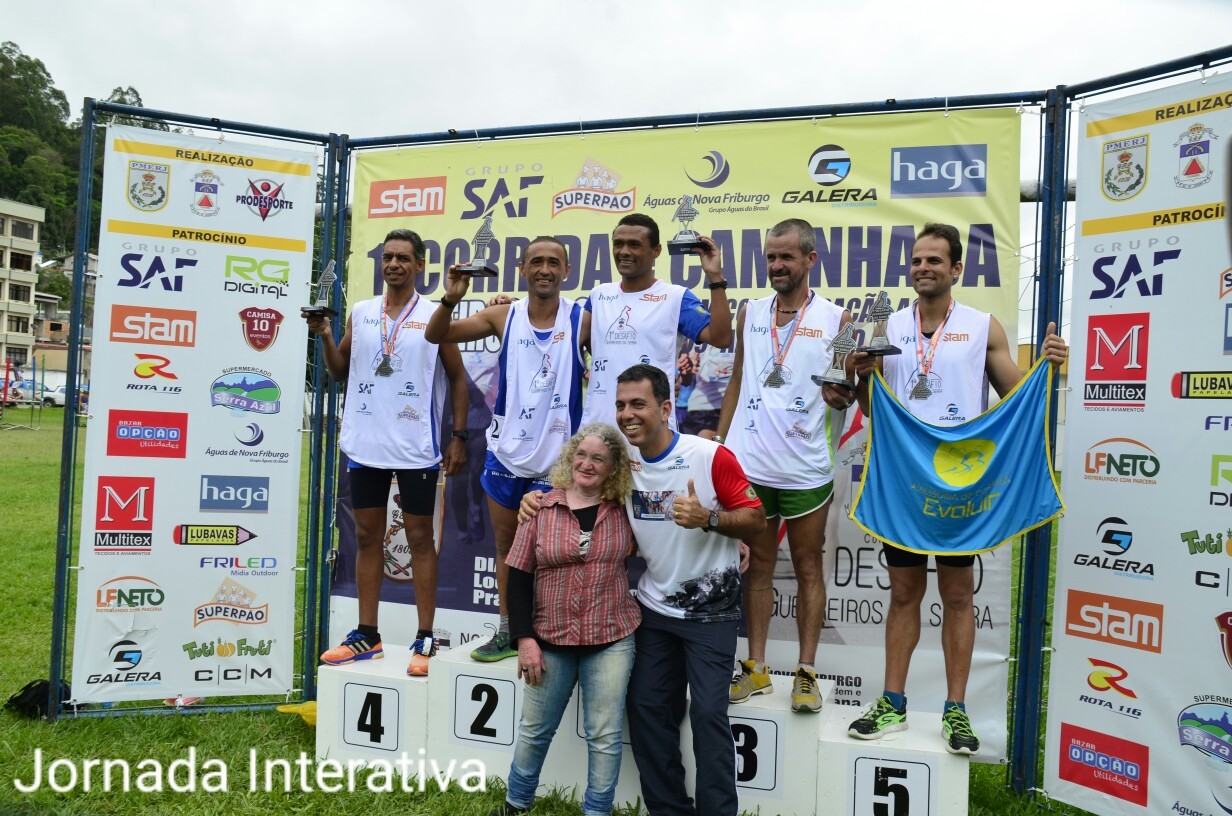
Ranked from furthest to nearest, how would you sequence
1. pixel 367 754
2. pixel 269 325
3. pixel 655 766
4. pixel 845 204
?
pixel 269 325 < pixel 845 204 < pixel 367 754 < pixel 655 766

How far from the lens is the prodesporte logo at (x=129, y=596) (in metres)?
4.78

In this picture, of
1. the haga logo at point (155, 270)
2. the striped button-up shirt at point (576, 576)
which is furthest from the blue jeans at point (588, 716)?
the haga logo at point (155, 270)

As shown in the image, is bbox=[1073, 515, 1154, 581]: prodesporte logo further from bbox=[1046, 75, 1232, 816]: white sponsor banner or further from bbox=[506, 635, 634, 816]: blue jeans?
bbox=[506, 635, 634, 816]: blue jeans

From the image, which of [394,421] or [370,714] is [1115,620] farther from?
[394,421]

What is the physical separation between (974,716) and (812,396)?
73.7 inches

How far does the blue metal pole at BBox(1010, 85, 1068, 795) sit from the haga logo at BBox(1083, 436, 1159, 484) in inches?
13.6

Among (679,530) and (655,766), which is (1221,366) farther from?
(655,766)

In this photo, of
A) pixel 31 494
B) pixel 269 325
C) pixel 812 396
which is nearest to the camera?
pixel 812 396

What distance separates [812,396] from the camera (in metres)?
3.81

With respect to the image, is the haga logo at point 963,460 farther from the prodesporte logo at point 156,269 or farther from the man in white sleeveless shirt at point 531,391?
the prodesporte logo at point 156,269

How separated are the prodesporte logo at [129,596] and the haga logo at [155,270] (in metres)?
1.65

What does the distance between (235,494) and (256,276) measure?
1.27 metres

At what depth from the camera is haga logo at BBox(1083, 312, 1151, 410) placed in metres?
3.67

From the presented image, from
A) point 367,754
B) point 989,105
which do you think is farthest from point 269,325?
point 989,105
